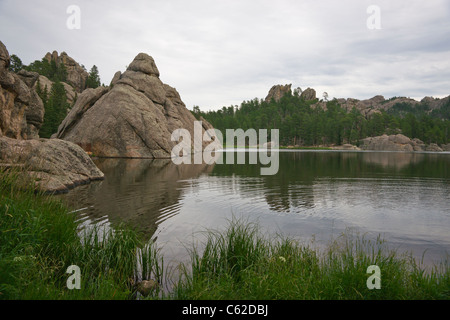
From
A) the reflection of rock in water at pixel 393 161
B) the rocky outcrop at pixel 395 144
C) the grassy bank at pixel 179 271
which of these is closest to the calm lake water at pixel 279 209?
the grassy bank at pixel 179 271

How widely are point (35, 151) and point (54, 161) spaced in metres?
1.44

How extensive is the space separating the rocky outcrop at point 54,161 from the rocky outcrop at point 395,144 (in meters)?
120

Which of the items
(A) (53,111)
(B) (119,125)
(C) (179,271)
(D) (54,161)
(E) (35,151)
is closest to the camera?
(C) (179,271)

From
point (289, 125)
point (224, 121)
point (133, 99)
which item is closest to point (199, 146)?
point (133, 99)

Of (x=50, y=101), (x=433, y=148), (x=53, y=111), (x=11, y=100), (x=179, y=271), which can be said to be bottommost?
(x=179, y=271)

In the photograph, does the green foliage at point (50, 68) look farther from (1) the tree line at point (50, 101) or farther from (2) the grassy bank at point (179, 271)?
(2) the grassy bank at point (179, 271)

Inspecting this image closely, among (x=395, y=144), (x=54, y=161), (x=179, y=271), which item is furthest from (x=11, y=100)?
(x=395, y=144)

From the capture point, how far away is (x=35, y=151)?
61.7 feet

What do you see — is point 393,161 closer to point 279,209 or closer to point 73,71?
point 279,209

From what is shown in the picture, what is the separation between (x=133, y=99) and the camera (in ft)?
175

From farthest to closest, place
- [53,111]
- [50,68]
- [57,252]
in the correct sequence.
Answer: [50,68]
[53,111]
[57,252]

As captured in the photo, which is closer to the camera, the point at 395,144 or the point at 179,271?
the point at 179,271

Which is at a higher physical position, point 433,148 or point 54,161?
point 433,148
